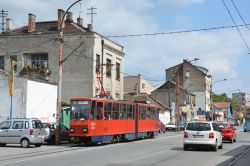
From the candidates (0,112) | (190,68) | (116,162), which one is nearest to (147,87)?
(190,68)

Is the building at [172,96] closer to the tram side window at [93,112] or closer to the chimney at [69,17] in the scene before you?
the chimney at [69,17]

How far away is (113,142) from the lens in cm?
3319

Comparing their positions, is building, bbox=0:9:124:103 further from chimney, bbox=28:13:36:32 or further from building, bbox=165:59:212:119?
building, bbox=165:59:212:119

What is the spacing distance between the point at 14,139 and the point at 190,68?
87.1m

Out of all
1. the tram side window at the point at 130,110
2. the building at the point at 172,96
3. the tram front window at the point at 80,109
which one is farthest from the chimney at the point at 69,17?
the building at the point at 172,96

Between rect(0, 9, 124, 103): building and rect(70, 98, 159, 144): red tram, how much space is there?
458 inches

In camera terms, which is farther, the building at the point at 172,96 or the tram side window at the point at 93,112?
the building at the point at 172,96

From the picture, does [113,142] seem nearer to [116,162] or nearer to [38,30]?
[116,162]

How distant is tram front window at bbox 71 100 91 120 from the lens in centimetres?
2930

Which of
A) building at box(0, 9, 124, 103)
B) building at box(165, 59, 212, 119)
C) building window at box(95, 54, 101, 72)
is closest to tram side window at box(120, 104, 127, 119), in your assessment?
building at box(0, 9, 124, 103)

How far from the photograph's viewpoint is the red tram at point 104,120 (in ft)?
95.6

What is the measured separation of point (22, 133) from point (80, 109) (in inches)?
161

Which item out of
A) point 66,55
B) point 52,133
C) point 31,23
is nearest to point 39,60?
point 66,55

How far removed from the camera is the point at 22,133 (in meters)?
27.2
